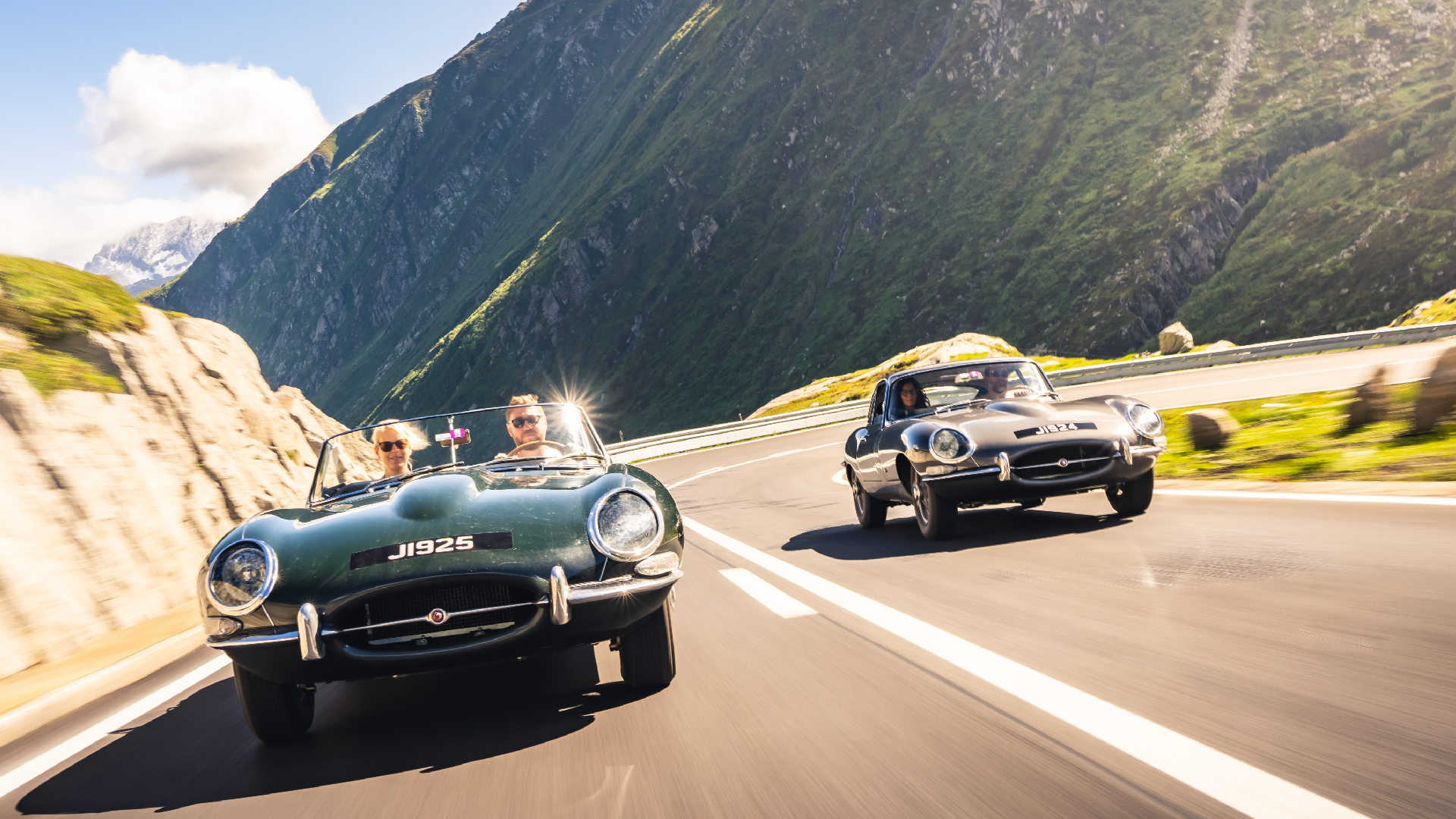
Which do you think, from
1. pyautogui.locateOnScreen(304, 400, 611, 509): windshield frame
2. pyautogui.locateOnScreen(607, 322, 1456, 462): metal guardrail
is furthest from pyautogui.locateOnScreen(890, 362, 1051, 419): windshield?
pyautogui.locateOnScreen(607, 322, 1456, 462): metal guardrail

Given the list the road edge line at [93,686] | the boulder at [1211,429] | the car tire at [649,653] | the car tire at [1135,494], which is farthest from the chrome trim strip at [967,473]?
the boulder at [1211,429]

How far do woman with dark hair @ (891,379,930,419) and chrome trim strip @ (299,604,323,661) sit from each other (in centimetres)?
574

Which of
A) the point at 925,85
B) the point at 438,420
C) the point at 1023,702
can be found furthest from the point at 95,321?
the point at 925,85

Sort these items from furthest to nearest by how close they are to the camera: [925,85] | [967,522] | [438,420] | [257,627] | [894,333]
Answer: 1. [925,85]
2. [894,333]
3. [967,522]
4. [438,420]
5. [257,627]

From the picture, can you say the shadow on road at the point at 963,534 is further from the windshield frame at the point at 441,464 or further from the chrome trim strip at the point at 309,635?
the chrome trim strip at the point at 309,635

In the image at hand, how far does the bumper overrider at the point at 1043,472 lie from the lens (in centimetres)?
691

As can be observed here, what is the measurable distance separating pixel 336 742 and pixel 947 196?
105m

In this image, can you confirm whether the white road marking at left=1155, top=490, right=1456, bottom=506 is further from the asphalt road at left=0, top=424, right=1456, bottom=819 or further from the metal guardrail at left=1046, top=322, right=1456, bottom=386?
the metal guardrail at left=1046, top=322, right=1456, bottom=386

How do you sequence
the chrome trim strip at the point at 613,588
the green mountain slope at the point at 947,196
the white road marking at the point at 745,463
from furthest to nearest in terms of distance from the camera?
the green mountain slope at the point at 947,196 → the white road marking at the point at 745,463 → the chrome trim strip at the point at 613,588

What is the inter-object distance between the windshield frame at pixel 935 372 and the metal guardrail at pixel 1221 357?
867 inches

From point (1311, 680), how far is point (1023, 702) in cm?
92

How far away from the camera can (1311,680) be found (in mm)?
3238

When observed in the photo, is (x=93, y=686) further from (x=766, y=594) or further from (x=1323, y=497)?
(x=1323, y=497)

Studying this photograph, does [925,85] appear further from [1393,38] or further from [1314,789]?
[1314,789]
